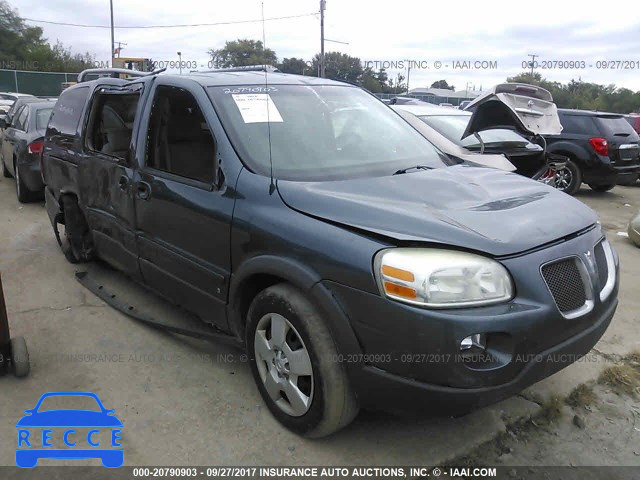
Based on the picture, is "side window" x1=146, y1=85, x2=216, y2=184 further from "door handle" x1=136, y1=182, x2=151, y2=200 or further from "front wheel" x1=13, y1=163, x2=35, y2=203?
"front wheel" x1=13, y1=163, x2=35, y2=203

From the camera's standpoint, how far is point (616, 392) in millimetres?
3219

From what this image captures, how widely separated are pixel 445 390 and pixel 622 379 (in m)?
1.83

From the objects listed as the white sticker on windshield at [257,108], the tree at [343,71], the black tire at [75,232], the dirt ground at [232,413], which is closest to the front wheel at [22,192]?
the black tire at [75,232]

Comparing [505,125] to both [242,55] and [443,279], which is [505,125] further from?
[443,279]

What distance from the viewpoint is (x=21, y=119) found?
8.41m

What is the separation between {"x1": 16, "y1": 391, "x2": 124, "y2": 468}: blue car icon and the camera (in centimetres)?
257

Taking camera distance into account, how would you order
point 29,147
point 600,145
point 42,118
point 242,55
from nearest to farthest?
1. point 242,55
2. point 29,147
3. point 42,118
4. point 600,145

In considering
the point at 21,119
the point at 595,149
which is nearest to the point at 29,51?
the point at 21,119

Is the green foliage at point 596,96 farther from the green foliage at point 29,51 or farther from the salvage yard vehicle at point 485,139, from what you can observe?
the green foliage at point 29,51

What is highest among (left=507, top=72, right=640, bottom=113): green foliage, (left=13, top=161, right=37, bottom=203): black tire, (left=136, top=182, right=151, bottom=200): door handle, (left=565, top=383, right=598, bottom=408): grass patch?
(left=507, top=72, right=640, bottom=113): green foliage

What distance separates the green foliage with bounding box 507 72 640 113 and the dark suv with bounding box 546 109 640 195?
1022 inches

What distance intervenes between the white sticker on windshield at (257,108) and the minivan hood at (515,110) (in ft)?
9.28

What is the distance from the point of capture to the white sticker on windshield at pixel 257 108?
3.04m

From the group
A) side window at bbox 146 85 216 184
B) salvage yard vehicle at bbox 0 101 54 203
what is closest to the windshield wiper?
side window at bbox 146 85 216 184
